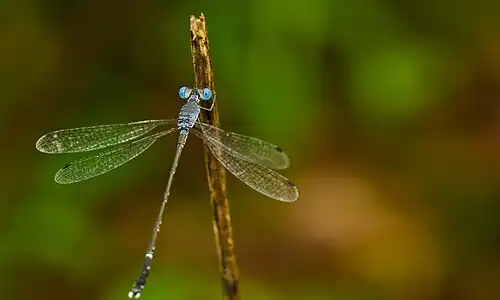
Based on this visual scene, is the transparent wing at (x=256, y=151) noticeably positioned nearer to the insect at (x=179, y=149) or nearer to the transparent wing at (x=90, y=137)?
the insect at (x=179, y=149)

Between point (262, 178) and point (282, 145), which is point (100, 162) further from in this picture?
point (282, 145)

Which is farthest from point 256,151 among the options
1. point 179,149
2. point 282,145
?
point 282,145

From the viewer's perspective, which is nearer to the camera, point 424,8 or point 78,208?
point 78,208

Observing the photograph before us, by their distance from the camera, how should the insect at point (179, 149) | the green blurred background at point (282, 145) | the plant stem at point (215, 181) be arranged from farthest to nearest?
the green blurred background at point (282, 145), the insect at point (179, 149), the plant stem at point (215, 181)

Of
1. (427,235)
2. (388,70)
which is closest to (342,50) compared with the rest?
(388,70)

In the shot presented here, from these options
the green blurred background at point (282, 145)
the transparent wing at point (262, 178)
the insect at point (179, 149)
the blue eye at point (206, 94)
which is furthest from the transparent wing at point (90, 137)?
the blue eye at point (206, 94)

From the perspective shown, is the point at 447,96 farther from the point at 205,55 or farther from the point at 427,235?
the point at 205,55

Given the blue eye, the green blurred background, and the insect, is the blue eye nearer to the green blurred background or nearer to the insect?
the insect
